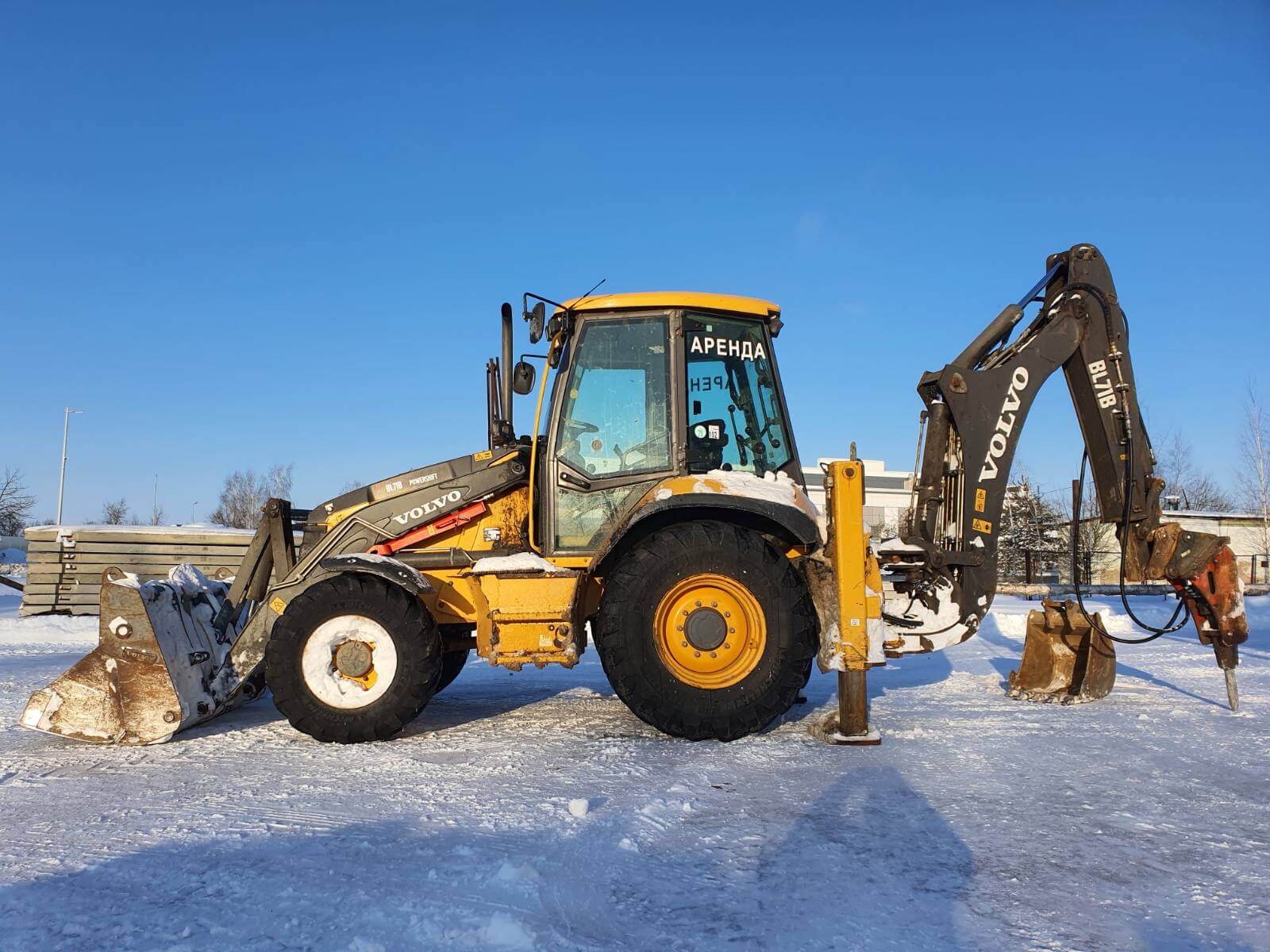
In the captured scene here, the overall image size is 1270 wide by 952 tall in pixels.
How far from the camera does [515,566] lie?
527 centimetres

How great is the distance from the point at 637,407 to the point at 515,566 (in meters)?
1.26

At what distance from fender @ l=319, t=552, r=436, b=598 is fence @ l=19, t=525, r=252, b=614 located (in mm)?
11803

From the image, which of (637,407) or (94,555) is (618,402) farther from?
(94,555)

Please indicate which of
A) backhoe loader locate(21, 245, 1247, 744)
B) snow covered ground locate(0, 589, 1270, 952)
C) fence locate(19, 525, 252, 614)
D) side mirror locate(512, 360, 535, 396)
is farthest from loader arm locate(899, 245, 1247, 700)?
fence locate(19, 525, 252, 614)

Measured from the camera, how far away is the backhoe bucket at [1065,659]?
21.0 ft

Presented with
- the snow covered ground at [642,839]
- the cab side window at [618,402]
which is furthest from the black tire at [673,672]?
the cab side window at [618,402]

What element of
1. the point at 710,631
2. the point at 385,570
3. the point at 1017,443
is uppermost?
the point at 1017,443

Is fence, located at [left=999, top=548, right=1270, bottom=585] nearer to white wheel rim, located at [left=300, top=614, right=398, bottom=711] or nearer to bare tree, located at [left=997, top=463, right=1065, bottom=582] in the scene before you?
bare tree, located at [left=997, top=463, right=1065, bottom=582]

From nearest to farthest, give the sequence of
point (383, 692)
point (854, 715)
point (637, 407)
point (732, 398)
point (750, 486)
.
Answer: point (854, 715) → point (383, 692) → point (750, 486) → point (637, 407) → point (732, 398)

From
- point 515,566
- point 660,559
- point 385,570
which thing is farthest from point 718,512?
point 385,570

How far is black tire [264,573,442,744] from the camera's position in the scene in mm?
4914

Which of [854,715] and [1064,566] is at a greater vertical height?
[1064,566]

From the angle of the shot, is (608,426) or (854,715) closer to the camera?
(854,715)

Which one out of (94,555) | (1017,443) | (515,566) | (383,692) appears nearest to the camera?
(383,692)
